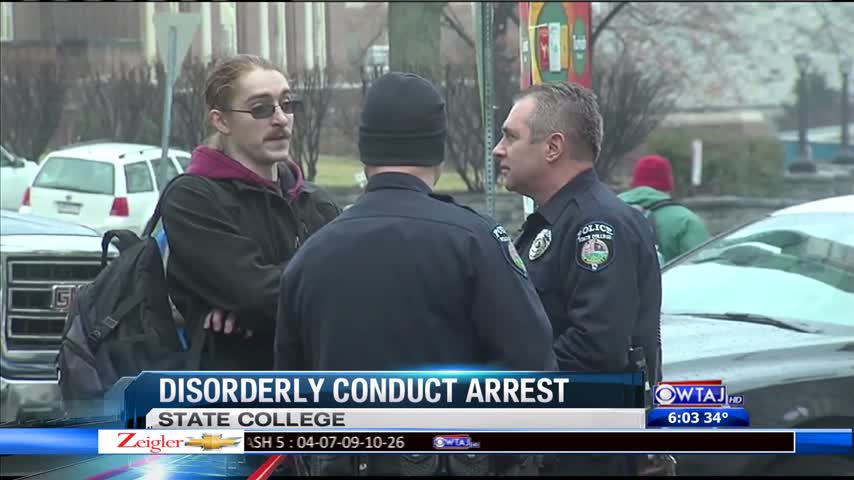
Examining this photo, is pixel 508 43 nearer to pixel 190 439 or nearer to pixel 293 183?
pixel 293 183

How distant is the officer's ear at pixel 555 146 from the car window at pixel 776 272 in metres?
1.80

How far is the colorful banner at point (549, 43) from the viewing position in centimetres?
697

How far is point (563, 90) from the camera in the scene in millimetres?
3846

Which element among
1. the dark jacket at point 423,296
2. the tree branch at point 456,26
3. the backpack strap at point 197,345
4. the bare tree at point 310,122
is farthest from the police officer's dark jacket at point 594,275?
the tree branch at point 456,26

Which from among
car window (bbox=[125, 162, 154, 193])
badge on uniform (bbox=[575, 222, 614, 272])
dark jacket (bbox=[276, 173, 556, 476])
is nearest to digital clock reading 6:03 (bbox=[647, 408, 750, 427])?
dark jacket (bbox=[276, 173, 556, 476])

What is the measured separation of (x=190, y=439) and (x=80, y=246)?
5.61 meters

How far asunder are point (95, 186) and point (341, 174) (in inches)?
138

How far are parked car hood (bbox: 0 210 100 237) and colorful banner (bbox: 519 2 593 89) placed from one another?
2.58 meters

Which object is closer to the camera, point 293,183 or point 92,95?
point 293,183

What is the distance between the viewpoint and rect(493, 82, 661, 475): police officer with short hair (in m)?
3.54

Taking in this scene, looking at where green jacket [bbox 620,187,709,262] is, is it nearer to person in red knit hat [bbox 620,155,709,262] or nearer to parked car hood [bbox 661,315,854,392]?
person in red knit hat [bbox 620,155,709,262]

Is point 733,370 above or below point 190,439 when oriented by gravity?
below

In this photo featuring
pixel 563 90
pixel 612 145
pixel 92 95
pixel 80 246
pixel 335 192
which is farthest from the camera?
pixel 92 95

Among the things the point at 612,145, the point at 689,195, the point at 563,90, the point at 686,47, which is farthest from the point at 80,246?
the point at 686,47
